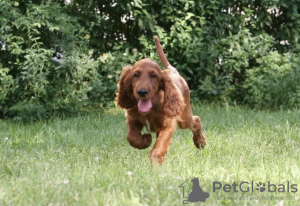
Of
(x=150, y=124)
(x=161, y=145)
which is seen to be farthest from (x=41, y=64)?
(x=161, y=145)

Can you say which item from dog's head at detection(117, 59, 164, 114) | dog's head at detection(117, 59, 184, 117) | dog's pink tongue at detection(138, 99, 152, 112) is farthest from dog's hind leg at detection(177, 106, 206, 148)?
dog's pink tongue at detection(138, 99, 152, 112)

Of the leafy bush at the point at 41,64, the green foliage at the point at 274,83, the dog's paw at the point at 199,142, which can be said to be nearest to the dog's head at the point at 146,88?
the dog's paw at the point at 199,142

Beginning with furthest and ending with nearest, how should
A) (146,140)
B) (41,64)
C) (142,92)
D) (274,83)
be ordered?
(274,83) < (41,64) < (146,140) < (142,92)

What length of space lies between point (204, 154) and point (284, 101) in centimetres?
324

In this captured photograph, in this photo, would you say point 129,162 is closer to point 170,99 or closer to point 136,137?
point 136,137

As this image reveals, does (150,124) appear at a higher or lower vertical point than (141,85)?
lower

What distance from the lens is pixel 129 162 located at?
12.1ft

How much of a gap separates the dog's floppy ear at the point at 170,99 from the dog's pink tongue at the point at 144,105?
0.63 ft

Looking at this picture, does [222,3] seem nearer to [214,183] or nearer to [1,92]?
[1,92]

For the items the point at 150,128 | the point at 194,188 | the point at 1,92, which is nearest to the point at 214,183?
the point at 194,188

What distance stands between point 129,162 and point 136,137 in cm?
19

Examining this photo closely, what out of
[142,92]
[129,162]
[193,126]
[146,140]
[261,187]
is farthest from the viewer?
[193,126]

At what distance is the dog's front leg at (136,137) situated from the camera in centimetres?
378

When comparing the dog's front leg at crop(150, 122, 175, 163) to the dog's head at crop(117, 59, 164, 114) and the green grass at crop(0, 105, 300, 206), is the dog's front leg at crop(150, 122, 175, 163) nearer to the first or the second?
the green grass at crop(0, 105, 300, 206)
